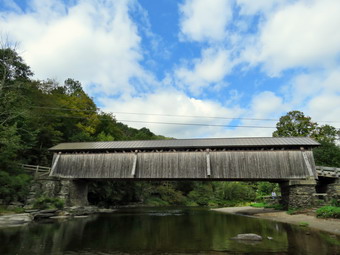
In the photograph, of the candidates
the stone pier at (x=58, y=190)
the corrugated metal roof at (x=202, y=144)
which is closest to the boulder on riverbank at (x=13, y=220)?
the stone pier at (x=58, y=190)

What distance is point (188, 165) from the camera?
2016 cm

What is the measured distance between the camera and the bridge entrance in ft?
61.3

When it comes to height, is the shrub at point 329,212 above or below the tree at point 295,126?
below

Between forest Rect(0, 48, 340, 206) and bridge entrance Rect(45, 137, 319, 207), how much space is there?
13.7 feet

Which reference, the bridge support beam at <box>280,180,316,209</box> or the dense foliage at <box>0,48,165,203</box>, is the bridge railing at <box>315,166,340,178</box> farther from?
the dense foliage at <box>0,48,165,203</box>

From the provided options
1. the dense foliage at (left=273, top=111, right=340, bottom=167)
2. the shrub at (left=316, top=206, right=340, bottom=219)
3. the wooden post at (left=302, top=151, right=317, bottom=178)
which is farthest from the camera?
→ the dense foliage at (left=273, top=111, right=340, bottom=167)

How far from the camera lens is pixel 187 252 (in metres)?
7.04

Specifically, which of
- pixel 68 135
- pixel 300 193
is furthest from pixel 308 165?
pixel 68 135

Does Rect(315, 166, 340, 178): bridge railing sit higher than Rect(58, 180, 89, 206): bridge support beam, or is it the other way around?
Rect(315, 166, 340, 178): bridge railing

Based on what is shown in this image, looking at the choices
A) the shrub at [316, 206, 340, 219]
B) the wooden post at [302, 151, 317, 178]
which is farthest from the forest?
the shrub at [316, 206, 340, 219]

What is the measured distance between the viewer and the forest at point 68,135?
57.4 ft

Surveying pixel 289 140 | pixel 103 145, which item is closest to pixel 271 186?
pixel 289 140

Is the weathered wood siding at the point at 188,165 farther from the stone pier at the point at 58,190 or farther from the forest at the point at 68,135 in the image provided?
the forest at the point at 68,135

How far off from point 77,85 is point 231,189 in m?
39.3
